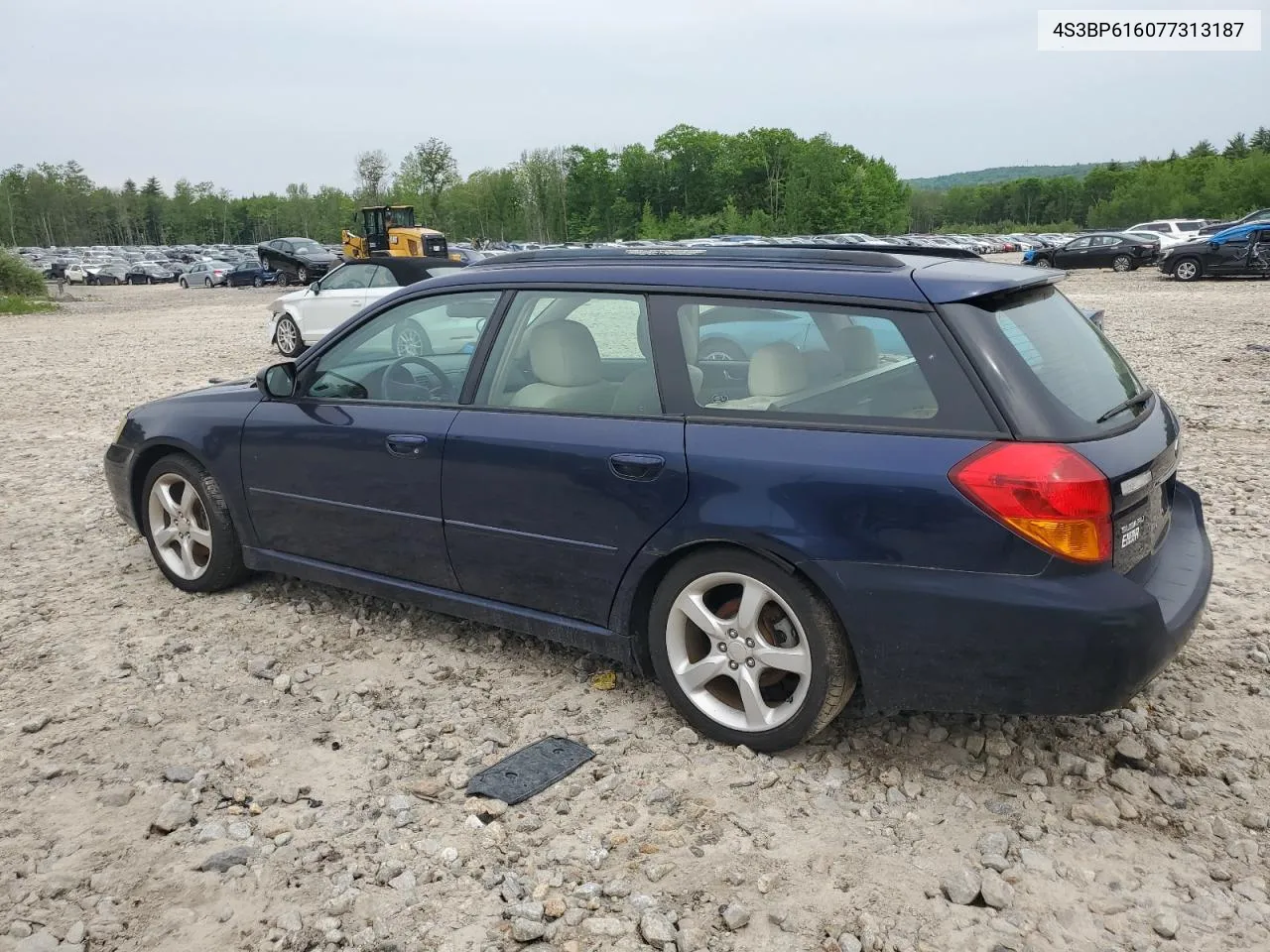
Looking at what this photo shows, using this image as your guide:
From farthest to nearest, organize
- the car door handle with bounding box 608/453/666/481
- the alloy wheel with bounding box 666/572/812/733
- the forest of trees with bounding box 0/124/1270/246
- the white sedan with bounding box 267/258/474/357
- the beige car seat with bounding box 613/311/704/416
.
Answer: the forest of trees with bounding box 0/124/1270/246, the white sedan with bounding box 267/258/474/357, the beige car seat with bounding box 613/311/704/416, the car door handle with bounding box 608/453/666/481, the alloy wheel with bounding box 666/572/812/733

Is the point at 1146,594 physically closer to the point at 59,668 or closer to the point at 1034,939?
the point at 1034,939

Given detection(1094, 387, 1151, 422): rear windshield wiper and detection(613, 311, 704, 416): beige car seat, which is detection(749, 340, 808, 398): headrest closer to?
detection(613, 311, 704, 416): beige car seat

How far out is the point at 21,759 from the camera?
3.59 metres

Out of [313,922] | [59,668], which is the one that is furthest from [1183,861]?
[59,668]

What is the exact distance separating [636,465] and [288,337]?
43.5 ft

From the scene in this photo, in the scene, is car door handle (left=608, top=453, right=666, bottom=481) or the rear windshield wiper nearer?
the rear windshield wiper

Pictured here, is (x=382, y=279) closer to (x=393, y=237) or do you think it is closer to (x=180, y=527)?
(x=180, y=527)

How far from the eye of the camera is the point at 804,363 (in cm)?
338

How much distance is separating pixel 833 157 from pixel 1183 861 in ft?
338

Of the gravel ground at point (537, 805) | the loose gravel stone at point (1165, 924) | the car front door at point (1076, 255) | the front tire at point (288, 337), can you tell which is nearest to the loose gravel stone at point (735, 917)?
the gravel ground at point (537, 805)

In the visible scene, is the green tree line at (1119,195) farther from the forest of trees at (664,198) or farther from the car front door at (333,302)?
the car front door at (333,302)

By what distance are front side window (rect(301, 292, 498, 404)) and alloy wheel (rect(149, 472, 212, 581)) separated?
3.16 feet

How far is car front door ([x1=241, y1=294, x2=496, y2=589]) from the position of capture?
4098 millimetres

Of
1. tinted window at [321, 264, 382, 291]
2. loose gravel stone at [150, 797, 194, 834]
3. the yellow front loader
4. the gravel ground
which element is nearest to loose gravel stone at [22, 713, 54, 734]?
the gravel ground
